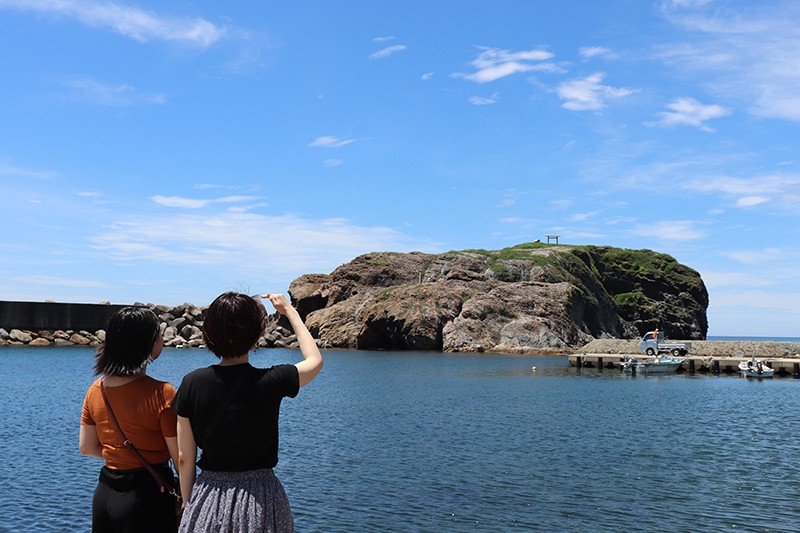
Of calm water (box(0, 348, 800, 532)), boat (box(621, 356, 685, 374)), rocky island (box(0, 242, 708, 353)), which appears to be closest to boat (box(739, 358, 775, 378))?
boat (box(621, 356, 685, 374))

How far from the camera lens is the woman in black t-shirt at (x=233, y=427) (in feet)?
17.1

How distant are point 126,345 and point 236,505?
1.67 metres

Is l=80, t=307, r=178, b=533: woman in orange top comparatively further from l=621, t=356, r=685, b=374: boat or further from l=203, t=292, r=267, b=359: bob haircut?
l=621, t=356, r=685, b=374: boat

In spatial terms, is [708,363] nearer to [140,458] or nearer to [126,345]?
[140,458]

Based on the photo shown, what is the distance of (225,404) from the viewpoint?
5.20 metres

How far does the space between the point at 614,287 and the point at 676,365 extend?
108m

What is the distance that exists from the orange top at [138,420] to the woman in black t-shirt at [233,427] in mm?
488

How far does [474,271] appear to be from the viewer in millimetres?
145375

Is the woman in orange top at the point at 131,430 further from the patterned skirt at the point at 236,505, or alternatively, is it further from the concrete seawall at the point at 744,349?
the concrete seawall at the point at 744,349

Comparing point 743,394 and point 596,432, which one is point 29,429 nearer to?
point 596,432

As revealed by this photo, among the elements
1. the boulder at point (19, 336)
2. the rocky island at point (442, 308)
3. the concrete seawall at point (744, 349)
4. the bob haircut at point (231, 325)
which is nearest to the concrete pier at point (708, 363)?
the concrete seawall at point (744, 349)

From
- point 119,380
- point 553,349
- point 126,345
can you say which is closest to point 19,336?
point 553,349

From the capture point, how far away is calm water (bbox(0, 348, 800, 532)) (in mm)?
19500

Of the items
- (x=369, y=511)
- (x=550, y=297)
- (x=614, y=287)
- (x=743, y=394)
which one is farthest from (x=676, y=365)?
(x=614, y=287)
